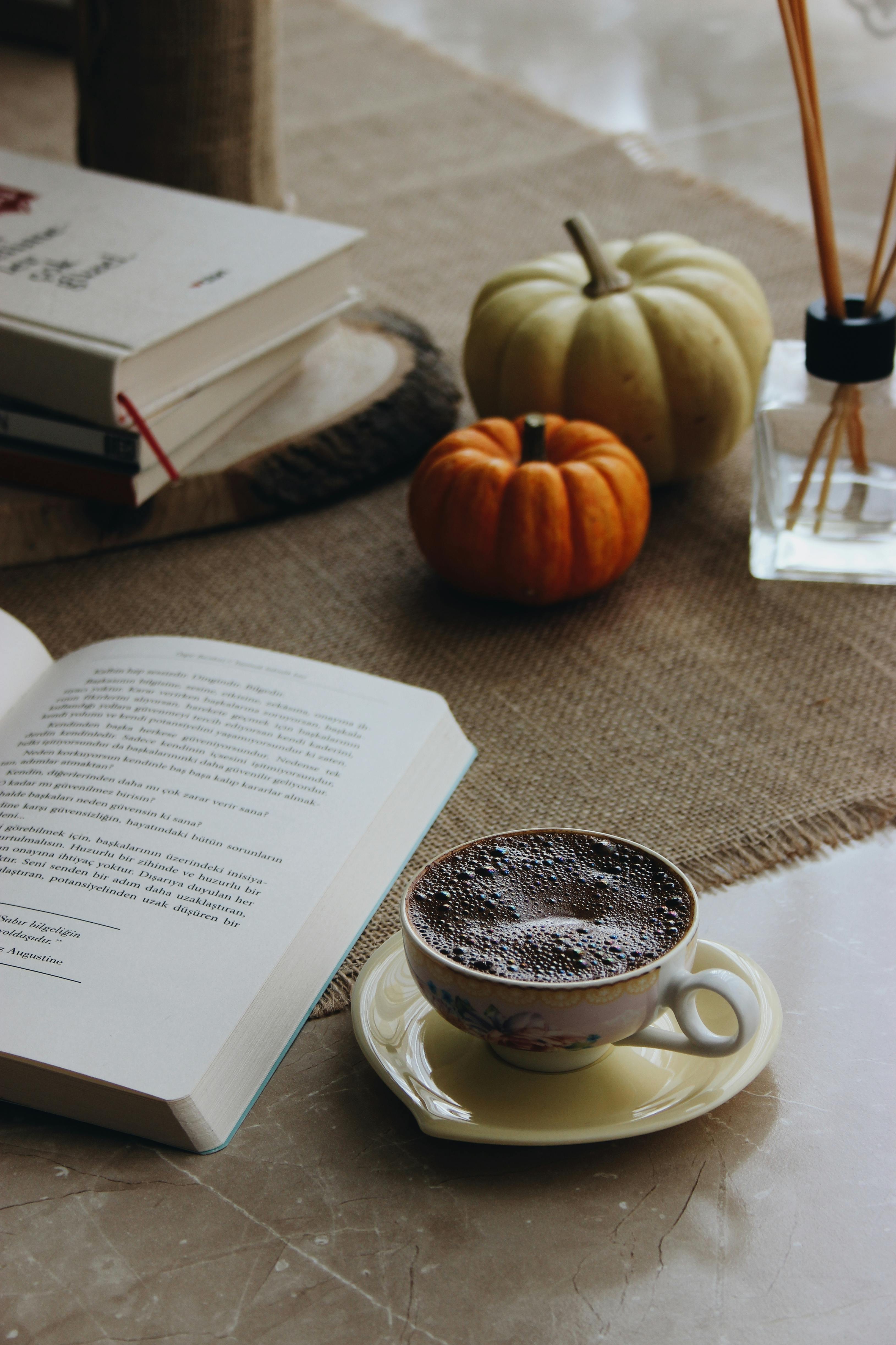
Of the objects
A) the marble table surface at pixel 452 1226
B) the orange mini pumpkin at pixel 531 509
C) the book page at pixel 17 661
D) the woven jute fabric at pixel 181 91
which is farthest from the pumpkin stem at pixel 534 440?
the woven jute fabric at pixel 181 91

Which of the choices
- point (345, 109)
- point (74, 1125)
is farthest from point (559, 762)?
point (345, 109)

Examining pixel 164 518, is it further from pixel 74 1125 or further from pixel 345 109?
pixel 345 109

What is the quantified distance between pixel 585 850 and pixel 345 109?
1.71 meters

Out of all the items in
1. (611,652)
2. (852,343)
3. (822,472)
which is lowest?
(611,652)

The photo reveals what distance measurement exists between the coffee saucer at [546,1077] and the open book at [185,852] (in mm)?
54

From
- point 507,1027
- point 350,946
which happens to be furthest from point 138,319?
point 507,1027

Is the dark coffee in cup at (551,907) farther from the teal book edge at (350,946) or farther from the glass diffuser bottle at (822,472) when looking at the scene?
the glass diffuser bottle at (822,472)

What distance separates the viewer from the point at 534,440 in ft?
3.02

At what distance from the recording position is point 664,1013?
0.57 m

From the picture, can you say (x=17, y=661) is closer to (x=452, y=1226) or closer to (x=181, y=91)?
(x=452, y=1226)

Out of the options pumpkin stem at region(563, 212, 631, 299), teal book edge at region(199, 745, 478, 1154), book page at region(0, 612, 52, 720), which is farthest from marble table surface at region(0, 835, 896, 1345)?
pumpkin stem at region(563, 212, 631, 299)

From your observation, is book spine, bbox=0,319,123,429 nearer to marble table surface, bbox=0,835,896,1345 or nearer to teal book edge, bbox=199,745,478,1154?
teal book edge, bbox=199,745,478,1154

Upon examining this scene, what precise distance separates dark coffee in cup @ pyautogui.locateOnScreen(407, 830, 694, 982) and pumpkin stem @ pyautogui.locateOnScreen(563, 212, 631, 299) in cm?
60

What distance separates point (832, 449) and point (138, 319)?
20.7 inches
